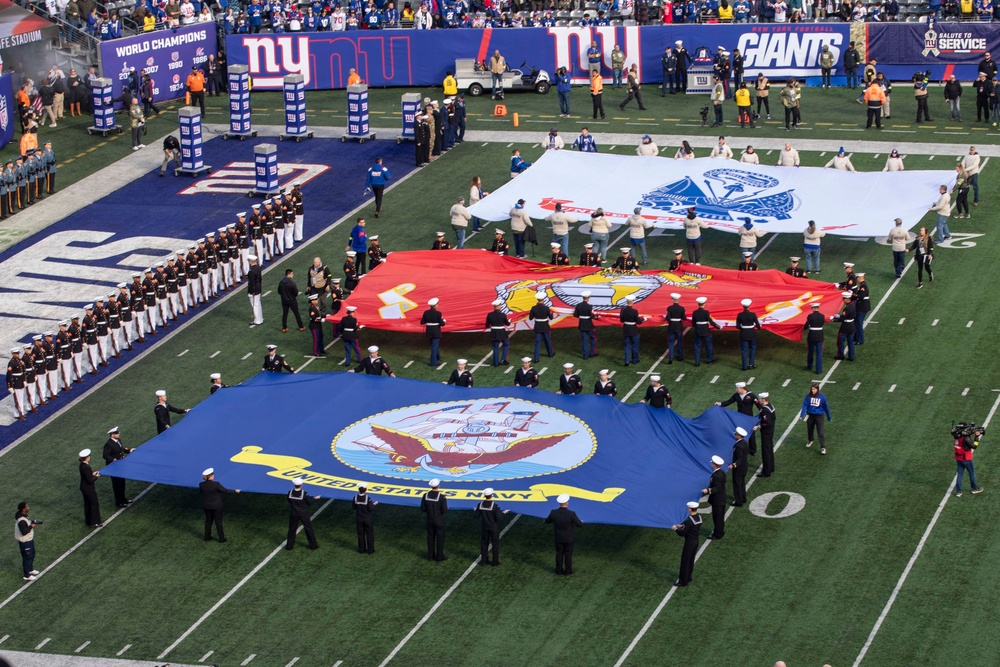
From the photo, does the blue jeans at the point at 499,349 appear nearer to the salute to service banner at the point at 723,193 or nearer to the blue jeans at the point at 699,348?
the blue jeans at the point at 699,348

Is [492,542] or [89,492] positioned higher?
[89,492]

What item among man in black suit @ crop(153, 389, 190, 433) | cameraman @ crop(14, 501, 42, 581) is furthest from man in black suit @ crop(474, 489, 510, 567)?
cameraman @ crop(14, 501, 42, 581)

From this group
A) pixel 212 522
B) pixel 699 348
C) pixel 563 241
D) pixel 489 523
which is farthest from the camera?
pixel 563 241

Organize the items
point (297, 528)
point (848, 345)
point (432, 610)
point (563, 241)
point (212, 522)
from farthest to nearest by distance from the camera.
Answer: point (563, 241)
point (848, 345)
point (212, 522)
point (297, 528)
point (432, 610)

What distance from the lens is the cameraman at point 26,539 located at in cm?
2898

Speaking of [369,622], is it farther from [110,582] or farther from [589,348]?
[589,348]

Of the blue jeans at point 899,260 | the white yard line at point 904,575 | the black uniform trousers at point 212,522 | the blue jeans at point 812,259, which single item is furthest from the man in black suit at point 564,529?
the blue jeans at point 899,260

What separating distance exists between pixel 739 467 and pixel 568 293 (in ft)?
30.1

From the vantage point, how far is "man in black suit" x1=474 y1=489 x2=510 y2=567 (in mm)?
28453

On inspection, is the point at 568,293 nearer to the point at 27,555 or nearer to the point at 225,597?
the point at 225,597

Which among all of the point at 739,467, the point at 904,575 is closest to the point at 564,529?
the point at 739,467

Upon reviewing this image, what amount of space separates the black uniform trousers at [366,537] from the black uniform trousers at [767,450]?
6.95m

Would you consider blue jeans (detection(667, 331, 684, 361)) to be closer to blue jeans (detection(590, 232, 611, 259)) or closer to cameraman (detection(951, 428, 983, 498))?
blue jeans (detection(590, 232, 611, 259))

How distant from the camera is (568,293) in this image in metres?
38.1
